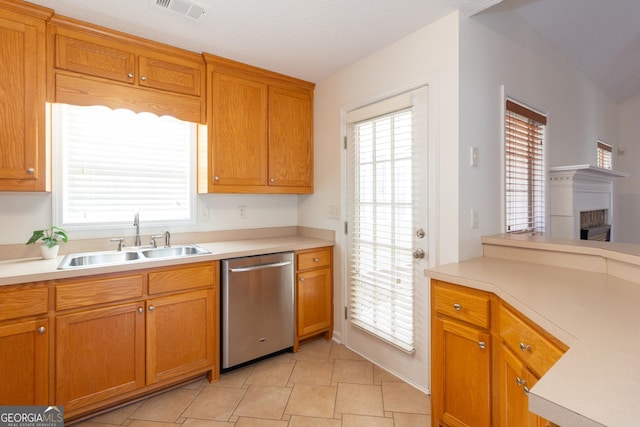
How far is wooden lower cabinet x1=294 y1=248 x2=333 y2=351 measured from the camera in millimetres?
2734

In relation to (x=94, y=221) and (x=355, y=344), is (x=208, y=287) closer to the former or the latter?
(x=94, y=221)

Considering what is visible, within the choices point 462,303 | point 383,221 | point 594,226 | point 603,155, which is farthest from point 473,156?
point 603,155

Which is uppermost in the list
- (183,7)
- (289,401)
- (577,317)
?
(183,7)

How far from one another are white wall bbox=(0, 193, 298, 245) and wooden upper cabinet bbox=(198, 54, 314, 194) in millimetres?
307

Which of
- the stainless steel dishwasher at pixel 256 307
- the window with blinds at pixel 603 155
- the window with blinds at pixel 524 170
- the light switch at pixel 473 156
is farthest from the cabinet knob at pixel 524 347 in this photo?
the window with blinds at pixel 603 155

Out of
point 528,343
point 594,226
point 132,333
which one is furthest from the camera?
point 594,226

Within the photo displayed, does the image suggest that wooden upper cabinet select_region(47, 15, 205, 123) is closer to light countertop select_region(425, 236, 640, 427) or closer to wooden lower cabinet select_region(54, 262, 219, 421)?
wooden lower cabinet select_region(54, 262, 219, 421)

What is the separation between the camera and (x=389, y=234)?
2422 millimetres

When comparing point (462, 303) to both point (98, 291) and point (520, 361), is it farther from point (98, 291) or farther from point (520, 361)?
point (98, 291)

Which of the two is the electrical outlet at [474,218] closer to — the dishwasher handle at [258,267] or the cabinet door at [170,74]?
the dishwasher handle at [258,267]

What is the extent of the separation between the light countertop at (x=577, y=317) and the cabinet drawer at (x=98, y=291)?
1805 mm

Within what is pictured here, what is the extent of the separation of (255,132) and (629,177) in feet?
19.8

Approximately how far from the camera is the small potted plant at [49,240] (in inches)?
79.6

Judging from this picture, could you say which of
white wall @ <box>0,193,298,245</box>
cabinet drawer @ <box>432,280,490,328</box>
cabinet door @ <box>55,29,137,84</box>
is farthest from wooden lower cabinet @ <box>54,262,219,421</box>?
cabinet drawer @ <box>432,280,490,328</box>
